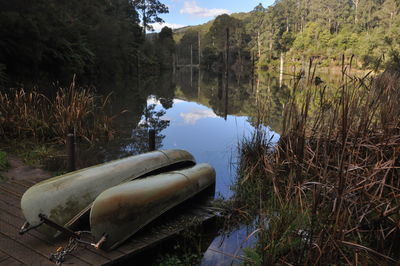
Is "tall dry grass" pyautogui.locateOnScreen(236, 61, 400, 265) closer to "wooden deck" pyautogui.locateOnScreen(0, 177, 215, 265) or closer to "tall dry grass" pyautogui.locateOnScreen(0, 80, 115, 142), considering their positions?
"wooden deck" pyautogui.locateOnScreen(0, 177, 215, 265)

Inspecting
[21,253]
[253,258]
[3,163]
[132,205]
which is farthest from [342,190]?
[3,163]

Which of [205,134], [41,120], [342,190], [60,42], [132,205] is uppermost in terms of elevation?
[60,42]

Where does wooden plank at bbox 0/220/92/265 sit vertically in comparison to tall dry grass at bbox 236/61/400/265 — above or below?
below

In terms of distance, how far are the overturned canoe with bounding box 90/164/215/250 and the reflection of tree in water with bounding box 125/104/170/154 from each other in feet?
10.1

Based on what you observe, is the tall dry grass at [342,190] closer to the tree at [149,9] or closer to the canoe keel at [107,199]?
the canoe keel at [107,199]

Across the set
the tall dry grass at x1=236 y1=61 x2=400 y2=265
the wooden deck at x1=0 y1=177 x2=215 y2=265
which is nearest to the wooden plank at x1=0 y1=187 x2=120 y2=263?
the wooden deck at x1=0 y1=177 x2=215 y2=265

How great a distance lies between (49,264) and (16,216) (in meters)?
0.93

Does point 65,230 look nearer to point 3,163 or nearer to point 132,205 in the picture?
point 132,205

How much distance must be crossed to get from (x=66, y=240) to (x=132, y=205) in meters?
0.58

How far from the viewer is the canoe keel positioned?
99.9 inches

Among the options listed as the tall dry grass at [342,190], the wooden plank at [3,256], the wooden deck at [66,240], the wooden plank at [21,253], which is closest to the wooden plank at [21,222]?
the wooden deck at [66,240]

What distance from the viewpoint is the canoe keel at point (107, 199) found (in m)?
2.54

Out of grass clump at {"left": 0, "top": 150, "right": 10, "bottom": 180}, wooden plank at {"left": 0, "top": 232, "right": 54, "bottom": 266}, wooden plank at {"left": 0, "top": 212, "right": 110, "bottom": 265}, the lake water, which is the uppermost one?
grass clump at {"left": 0, "top": 150, "right": 10, "bottom": 180}

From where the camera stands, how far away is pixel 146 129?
28.3ft
